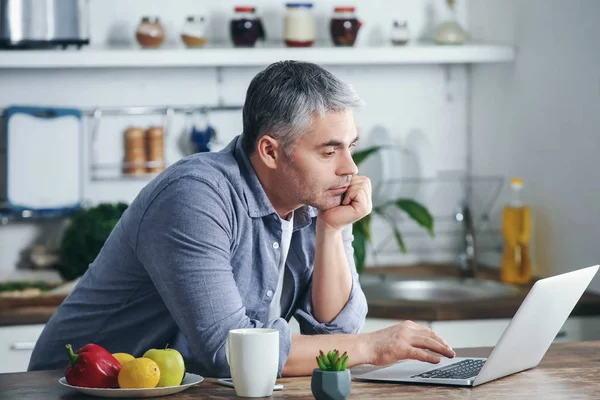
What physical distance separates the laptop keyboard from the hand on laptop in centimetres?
2

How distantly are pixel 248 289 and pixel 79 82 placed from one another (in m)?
1.76

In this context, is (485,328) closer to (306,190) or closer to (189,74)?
(306,190)

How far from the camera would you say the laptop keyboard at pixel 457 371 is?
1.76 meters

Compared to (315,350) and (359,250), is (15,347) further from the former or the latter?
(315,350)

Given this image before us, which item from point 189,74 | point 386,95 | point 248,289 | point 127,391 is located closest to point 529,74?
point 386,95

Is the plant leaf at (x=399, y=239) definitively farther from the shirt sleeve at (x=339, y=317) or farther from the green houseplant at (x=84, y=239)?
the shirt sleeve at (x=339, y=317)

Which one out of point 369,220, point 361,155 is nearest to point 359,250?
point 369,220

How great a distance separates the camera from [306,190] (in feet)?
6.50

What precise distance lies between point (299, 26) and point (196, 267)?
6.00 ft

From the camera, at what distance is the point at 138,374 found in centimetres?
159

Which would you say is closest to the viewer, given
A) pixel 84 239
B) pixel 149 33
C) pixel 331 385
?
pixel 331 385

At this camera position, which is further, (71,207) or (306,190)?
(71,207)

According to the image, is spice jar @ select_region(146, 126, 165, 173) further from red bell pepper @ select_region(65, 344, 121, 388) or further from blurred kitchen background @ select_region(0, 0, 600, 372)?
red bell pepper @ select_region(65, 344, 121, 388)

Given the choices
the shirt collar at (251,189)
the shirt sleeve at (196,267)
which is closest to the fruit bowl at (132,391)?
the shirt sleeve at (196,267)
